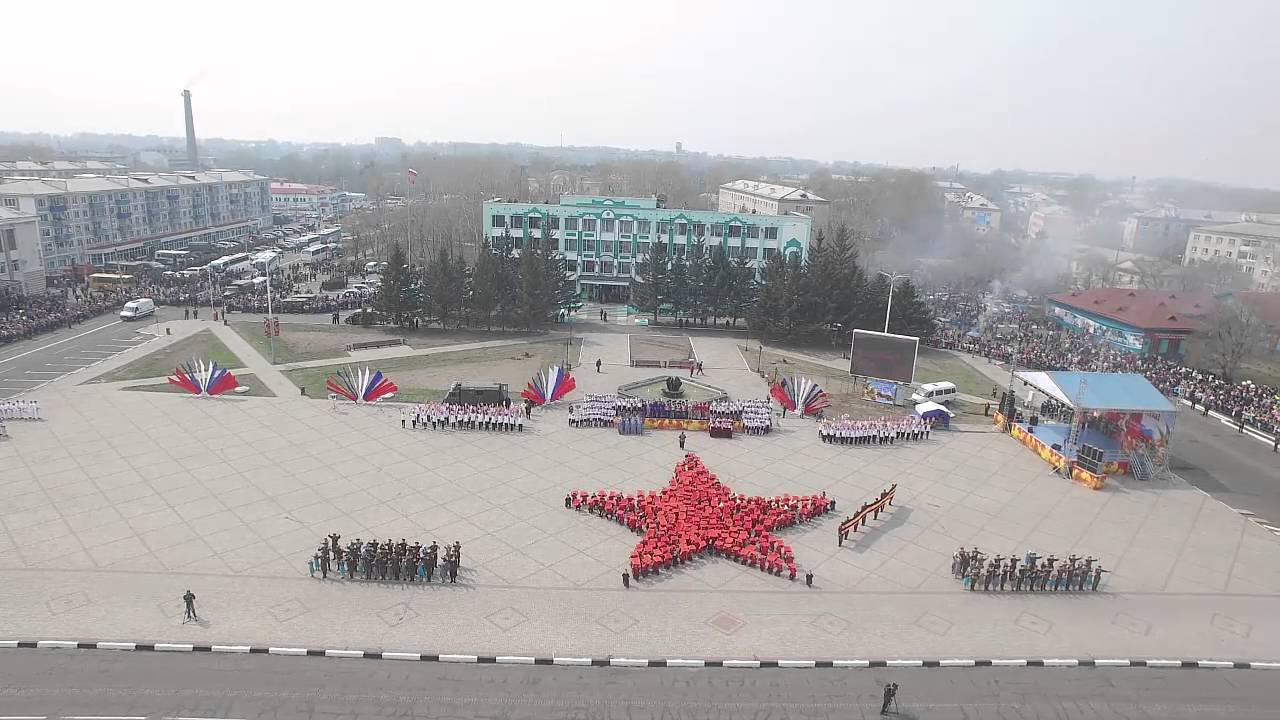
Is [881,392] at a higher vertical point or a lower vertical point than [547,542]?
higher

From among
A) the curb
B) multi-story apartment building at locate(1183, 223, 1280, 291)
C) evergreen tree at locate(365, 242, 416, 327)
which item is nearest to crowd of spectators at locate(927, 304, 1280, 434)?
multi-story apartment building at locate(1183, 223, 1280, 291)

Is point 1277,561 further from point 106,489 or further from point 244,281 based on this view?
point 244,281

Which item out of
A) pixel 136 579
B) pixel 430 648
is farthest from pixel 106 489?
pixel 430 648

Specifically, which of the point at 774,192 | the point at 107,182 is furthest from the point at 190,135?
the point at 774,192

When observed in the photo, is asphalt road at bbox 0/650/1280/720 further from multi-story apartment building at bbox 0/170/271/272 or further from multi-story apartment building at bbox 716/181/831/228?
multi-story apartment building at bbox 716/181/831/228

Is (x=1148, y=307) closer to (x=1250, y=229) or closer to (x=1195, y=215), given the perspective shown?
(x=1250, y=229)
